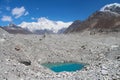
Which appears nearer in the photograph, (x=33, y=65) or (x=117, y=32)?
(x=33, y=65)

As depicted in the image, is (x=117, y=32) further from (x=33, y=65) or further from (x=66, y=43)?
(x=33, y=65)

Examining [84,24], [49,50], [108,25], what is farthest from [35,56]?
[84,24]

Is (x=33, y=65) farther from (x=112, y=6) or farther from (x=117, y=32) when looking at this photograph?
(x=112, y=6)

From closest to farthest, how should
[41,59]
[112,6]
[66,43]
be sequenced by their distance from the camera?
[41,59], [66,43], [112,6]

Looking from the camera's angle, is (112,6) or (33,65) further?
(112,6)

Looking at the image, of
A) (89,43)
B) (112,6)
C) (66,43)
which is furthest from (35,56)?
(112,6)

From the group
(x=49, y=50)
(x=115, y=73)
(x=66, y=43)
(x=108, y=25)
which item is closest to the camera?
(x=115, y=73)

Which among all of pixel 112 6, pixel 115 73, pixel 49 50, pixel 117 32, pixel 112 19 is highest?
pixel 112 6

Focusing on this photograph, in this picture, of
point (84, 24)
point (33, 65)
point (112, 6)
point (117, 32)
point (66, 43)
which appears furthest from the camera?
point (112, 6)

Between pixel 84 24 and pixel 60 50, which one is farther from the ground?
pixel 84 24
